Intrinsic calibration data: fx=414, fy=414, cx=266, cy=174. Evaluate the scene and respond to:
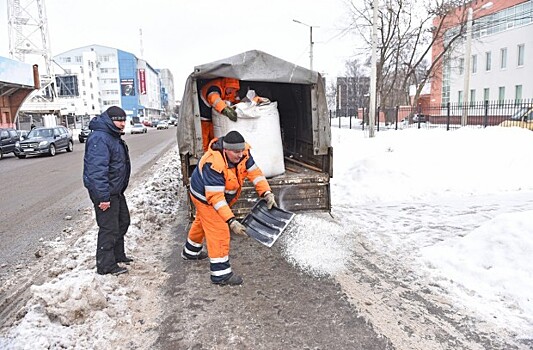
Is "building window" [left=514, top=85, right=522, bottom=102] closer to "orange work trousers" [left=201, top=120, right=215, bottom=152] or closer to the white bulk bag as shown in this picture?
the white bulk bag

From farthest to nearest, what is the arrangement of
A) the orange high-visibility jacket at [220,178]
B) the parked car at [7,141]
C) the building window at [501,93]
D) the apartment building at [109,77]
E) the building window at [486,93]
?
the apartment building at [109,77] < the building window at [486,93] < the building window at [501,93] < the parked car at [7,141] < the orange high-visibility jacket at [220,178]

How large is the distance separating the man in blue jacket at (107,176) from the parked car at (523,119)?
17391mm

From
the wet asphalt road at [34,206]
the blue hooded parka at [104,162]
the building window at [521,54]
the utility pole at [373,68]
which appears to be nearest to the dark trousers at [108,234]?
the blue hooded parka at [104,162]

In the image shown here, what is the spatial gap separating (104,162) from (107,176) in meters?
0.14

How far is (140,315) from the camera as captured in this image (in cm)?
353

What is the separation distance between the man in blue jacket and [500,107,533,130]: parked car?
17.4 meters

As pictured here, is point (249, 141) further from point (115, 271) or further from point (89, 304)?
point (89, 304)

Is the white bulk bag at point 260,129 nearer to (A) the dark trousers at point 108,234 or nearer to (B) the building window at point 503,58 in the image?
(A) the dark trousers at point 108,234

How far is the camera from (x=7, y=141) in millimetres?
20969

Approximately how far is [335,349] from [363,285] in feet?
3.91

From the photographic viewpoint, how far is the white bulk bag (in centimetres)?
586

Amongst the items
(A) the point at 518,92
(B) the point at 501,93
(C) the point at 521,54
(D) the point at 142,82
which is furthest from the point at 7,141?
(D) the point at 142,82

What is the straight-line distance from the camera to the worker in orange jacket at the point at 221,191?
3.88 m

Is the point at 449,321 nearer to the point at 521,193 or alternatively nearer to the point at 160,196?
the point at 521,193
